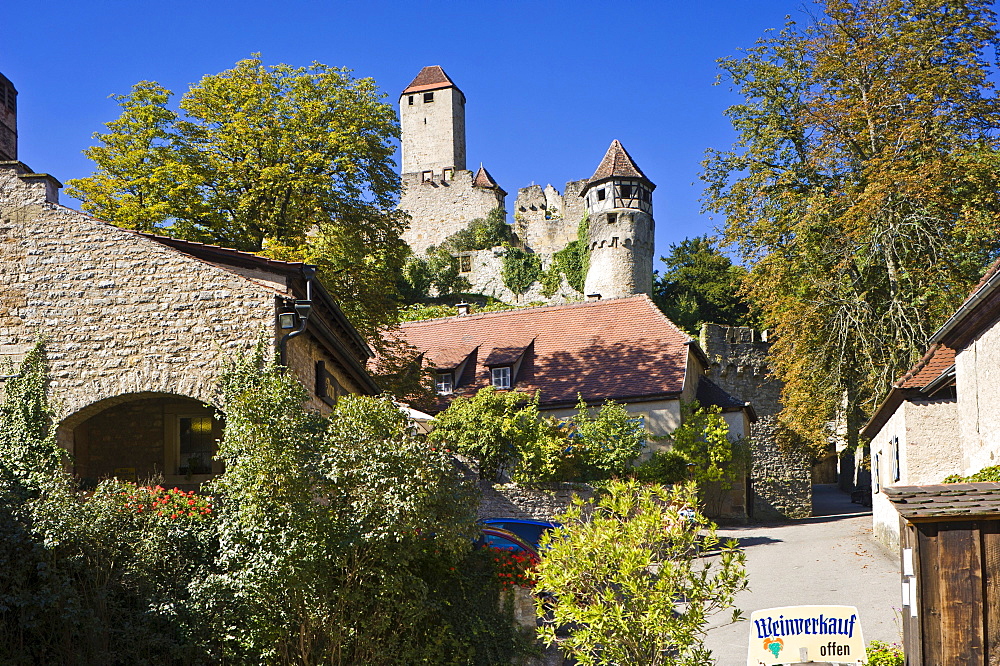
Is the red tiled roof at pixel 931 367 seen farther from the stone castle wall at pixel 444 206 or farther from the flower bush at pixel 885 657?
the stone castle wall at pixel 444 206

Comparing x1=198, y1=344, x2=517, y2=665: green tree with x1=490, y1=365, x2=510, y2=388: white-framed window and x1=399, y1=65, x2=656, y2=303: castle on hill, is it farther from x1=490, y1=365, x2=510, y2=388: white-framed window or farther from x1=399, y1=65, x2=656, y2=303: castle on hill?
x1=399, y1=65, x2=656, y2=303: castle on hill

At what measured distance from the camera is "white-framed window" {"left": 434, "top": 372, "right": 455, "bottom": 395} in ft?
99.7

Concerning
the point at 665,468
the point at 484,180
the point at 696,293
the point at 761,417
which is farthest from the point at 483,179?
the point at 665,468

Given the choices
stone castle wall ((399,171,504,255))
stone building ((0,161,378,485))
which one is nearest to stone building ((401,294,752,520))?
stone building ((0,161,378,485))

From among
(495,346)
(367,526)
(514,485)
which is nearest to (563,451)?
(514,485)

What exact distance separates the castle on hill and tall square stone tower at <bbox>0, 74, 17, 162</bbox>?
1332 inches

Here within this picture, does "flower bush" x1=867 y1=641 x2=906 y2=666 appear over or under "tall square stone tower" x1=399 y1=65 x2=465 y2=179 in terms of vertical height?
under

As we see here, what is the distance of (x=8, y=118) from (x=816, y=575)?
1926cm

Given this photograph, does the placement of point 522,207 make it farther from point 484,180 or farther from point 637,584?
point 637,584

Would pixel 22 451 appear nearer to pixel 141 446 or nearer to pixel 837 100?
pixel 141 446

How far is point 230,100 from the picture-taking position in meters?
23.1

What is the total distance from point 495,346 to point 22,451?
22.7 m

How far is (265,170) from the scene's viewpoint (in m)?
21.5

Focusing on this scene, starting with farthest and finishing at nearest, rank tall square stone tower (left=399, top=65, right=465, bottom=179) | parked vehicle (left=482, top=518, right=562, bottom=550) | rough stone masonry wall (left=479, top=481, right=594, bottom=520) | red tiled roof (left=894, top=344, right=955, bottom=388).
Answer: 1. tall square stone tower (left=399, top=65, right=465, bottom=179)
2. rough stone masonry wall (left=479, top=481, right=594, bottom=520)
3. red tiled roof (left=894, top=344, right=955, bottom=388)
4. parked vehicle (left=482, top=518, right=562, bottom=550)
